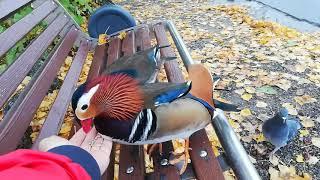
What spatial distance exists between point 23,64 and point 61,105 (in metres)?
0.26

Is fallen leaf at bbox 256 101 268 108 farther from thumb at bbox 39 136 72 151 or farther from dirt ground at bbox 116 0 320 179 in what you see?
thumb at bbox 39 136 72 151

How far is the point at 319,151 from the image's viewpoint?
2.45 meters

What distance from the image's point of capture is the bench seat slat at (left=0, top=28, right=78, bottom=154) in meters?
1.43

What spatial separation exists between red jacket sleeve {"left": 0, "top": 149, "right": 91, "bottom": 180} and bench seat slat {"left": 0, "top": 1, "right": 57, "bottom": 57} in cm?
92

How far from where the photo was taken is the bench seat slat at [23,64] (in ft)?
5.14

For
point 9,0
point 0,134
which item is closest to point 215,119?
point 0,134

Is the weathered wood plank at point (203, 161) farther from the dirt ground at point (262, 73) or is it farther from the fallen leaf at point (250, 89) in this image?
the fallen leaf at point (250, 89)

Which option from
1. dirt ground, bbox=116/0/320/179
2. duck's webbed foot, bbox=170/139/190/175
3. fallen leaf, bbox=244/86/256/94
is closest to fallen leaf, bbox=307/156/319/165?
dirt ground, bbox=116/0/320/179

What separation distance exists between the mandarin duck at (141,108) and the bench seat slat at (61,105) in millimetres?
387

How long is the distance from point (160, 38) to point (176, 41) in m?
0.28

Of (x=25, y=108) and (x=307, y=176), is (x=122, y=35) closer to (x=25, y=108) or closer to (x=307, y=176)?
(x=25, y=108)

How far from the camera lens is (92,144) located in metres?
1.41

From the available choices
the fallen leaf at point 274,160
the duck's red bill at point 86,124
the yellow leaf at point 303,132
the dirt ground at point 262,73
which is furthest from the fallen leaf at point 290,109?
the duck's red bill at point 86,124

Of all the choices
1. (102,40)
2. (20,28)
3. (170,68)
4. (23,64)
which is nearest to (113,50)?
(102,40)
